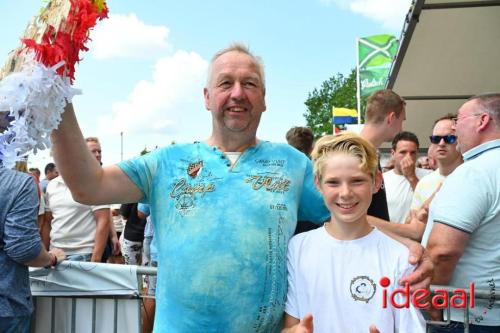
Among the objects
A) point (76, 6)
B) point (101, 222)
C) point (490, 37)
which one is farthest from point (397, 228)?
point (490, 37)

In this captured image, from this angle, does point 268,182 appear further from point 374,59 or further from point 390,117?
point 374,59

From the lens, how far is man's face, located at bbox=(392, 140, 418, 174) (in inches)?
187

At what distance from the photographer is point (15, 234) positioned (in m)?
2.87

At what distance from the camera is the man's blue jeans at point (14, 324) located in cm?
294

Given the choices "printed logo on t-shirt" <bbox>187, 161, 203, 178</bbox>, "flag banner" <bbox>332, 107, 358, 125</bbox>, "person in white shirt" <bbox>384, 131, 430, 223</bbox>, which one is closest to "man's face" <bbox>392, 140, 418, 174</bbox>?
"person in white shirt" <bbox>384, 131, 430, 223</bbox>

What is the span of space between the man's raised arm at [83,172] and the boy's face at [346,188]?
2.52ft

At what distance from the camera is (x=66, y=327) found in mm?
3398

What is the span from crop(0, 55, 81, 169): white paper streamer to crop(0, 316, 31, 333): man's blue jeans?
6.22 ft

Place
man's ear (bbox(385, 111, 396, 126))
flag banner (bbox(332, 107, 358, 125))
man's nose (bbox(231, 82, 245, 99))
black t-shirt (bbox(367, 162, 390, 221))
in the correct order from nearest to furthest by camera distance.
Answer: man's nose (bbox(231, 82, 245, 99)) < black t-shirt (bbox(367, 162, 390, 221)) < man's ear (bbox(385, 111, 396, 126)) < flag banner (bbox(332, 107, 358, 125))

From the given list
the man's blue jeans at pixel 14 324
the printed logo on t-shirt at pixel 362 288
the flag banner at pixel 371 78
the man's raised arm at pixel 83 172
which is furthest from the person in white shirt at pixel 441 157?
the flag banner at pixel 371 78

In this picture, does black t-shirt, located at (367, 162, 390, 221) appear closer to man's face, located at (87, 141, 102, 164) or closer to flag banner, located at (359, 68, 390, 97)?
man's face, located at (87, 141, 102, 164)

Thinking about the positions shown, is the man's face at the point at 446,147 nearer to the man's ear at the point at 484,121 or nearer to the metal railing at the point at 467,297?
the man's ear at the point at 484,121

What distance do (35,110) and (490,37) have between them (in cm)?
541

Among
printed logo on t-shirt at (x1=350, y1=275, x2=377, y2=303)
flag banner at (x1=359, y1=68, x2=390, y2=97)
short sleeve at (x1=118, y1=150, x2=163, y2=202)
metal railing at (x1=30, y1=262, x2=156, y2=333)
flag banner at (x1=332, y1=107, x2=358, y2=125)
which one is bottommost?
metal railing at (x1=30, y1=262, x2=156, y2=333)
